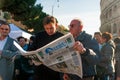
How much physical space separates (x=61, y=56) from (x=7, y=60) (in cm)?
151

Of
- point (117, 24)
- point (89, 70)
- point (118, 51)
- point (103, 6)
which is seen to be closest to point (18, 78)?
point (118, 51)

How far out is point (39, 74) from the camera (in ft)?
21.4

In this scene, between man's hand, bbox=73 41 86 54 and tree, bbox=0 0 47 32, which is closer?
man's hand, bbox=73 41 86 54

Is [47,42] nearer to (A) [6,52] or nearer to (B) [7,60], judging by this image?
(A) [6,52]

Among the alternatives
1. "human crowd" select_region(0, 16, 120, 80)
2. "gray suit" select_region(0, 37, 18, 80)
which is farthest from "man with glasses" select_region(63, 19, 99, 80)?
"gray suit" select_region(0, 37, 18, 80)

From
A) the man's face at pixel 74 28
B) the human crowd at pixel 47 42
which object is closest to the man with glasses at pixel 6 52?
the human crowd at pixel 47 42

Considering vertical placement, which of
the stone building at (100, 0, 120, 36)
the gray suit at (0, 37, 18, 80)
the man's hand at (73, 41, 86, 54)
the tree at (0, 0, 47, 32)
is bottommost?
the gray suit at (0, 37, 18, 80)

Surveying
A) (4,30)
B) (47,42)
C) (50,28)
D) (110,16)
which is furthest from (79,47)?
(110,16)

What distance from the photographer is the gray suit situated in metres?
6.80

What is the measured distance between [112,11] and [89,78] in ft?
250

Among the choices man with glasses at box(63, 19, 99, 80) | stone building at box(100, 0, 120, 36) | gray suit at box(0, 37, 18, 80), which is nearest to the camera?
man with glasses at box(63, 19, 99, 80)

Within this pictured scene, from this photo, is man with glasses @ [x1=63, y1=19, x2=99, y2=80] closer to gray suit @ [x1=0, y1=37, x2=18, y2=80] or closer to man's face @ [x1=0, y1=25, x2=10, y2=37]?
gray suit @ [x1=0, y1=37, x2=18, y2=80]

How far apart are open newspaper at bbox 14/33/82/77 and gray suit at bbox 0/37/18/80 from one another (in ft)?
3.11

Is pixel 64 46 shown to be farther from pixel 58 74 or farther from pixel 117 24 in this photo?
pixel 117 24
